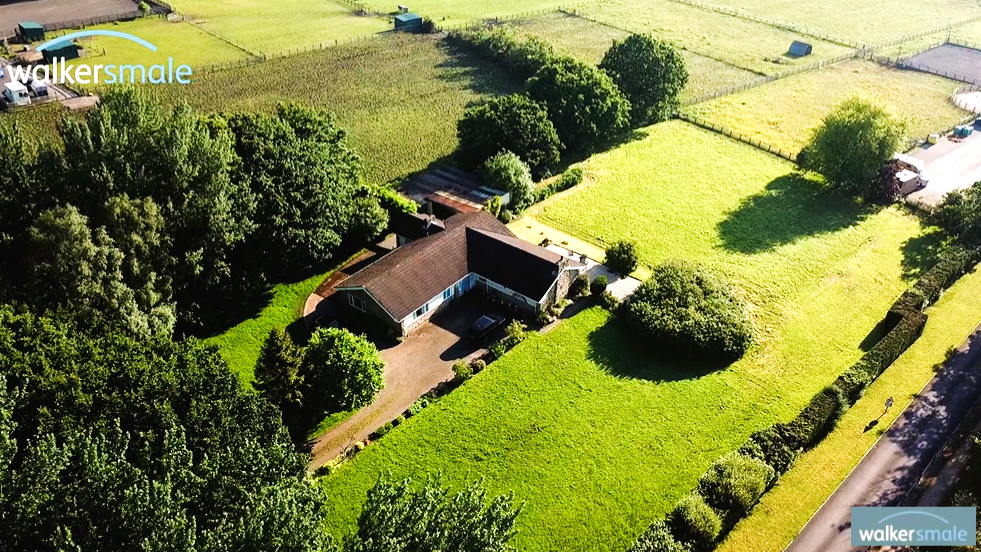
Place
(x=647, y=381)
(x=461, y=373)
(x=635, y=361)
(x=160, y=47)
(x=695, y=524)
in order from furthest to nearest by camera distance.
Result: (x=160, y=47) < (x=635, y=361) < (x=647, y=381) < (x=461, y=373) < (x=695, y=524)

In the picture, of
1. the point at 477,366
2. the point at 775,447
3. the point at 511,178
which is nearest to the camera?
the point at 775,447

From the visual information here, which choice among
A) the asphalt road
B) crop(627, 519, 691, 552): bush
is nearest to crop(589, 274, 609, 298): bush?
the asphalt road

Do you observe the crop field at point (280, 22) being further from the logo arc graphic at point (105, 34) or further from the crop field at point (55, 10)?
the logo arc graphic at point (105, 34)

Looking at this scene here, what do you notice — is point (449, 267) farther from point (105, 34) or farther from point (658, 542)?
point (105, 34)

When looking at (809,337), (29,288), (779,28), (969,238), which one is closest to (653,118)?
(969,238)

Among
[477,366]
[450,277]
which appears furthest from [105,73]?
[477,366]

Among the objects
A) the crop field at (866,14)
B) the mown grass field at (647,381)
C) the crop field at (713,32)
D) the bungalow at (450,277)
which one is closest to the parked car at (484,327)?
the mown grass field at (647,381)
